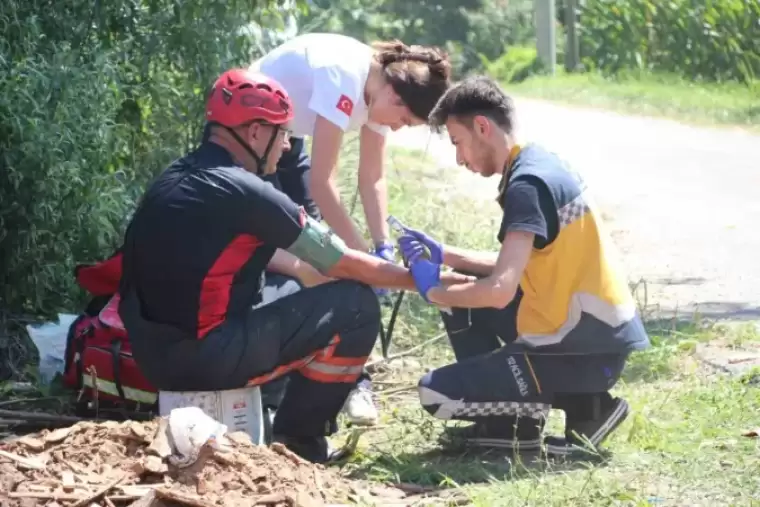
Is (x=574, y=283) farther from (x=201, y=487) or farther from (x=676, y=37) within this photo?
(x=676, y=37)

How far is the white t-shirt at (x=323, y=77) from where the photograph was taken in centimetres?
565

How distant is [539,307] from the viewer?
499cm

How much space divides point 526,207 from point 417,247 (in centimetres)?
49

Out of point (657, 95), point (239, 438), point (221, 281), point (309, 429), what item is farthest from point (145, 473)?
point (657, 95)

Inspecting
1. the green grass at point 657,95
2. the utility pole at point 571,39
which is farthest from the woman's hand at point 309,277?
the utility pole at point 571,39

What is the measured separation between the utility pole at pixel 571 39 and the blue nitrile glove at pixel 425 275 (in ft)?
A: 43.7

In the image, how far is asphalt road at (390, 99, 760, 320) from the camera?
7832mm

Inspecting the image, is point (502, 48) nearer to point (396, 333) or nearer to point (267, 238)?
point (396, 333)

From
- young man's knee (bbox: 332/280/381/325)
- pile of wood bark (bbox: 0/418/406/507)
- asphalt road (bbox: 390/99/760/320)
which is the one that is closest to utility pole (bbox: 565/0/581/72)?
asphalt road (bbox: 390/99/760/320)

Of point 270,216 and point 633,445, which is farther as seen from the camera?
point 633,445

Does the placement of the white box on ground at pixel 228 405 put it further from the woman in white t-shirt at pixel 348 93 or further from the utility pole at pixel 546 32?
the utility pole at pixel 546 32

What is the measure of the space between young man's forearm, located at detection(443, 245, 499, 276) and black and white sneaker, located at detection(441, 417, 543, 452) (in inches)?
22.8

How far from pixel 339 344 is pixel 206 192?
741 millimetres

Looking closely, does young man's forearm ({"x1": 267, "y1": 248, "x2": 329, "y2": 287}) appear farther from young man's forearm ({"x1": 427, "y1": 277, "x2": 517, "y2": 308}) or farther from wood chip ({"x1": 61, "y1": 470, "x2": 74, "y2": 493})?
wood chip ({"x1": 61, "y1": 470, "x2": 74, "y2": 493})
